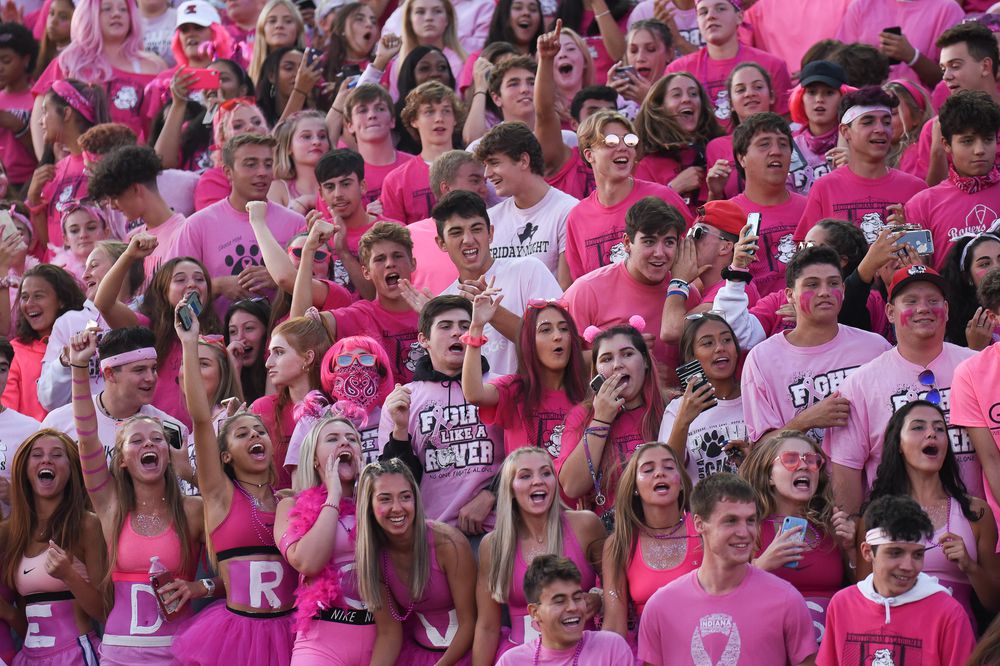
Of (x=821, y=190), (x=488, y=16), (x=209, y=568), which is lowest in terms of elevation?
(x=209, y=568)

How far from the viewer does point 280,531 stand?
7.32 metres

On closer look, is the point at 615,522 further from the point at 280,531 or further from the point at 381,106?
the point at 381,106

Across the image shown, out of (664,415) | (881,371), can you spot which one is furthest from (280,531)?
(881,371)

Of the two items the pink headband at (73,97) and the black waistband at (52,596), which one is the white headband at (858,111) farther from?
the pink headband at (73,97)

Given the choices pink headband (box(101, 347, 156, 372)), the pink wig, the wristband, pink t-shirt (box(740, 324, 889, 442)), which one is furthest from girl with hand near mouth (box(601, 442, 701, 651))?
the pink wig

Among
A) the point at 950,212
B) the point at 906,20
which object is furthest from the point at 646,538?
the point at 906,20

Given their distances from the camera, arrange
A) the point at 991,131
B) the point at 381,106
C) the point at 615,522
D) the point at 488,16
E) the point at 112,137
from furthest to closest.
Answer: the point at 488,16 → the point at 112,137 → the point at 381,106 → the point at 991,131 → the point at 615,522

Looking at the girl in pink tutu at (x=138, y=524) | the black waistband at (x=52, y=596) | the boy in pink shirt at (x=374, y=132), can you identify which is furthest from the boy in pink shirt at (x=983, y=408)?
the boy in pink shirt at (x=374, y=132)

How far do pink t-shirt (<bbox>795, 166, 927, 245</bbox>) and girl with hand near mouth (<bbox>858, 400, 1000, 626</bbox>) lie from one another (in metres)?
1.91

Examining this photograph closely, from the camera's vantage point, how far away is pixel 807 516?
271 inches

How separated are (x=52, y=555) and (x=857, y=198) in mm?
4291

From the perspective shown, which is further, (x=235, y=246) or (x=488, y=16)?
(x=488, y=16)

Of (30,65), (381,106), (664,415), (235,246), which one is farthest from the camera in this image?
(30,65)

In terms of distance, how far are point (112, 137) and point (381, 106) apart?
6.22 ft
